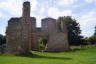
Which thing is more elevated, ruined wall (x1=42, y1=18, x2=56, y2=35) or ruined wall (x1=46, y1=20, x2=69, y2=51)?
ruined wall (x1=42, y1=18, x2=56, y2=35)

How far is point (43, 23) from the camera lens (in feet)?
156

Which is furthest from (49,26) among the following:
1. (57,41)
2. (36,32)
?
(57,41)

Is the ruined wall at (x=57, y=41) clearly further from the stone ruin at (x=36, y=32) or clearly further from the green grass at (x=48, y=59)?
the green grass at (x=48, y=59)

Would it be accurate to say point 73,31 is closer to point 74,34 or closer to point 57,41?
point 74,34

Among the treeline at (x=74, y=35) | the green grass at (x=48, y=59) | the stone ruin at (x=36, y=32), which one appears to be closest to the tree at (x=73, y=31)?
the treeline at (x=74, y=35)

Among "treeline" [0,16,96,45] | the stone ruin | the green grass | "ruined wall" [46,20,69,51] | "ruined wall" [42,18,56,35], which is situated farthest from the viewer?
"treeline" [0,16,96,45]

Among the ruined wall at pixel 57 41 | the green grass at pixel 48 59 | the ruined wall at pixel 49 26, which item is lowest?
the green grass at pixel 48 59

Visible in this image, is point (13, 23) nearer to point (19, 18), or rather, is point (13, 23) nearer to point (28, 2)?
point (19, 18)

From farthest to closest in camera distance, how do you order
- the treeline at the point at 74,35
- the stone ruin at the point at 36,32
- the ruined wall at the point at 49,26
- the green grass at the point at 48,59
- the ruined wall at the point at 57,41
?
1. the treeline at the point at 74,35
2. the ruined wall at the point at 49,26
3. the ruined wall at the point at 57,41
4. the stone ruin at the point at 36,32
5. the green grass at the point at 48,59

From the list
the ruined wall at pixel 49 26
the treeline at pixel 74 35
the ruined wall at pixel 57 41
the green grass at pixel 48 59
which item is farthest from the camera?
the treeline at pixel 74 35

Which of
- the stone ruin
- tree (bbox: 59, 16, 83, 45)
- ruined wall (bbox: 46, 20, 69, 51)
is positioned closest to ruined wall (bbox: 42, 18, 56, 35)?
the stone ruin

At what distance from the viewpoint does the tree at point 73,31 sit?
66.4 metres

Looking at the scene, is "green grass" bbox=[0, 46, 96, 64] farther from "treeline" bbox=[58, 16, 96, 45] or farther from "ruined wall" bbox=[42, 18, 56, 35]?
"treeline" bbox=[58, 16, 96, 45]

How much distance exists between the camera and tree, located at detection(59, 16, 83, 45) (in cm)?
6644
